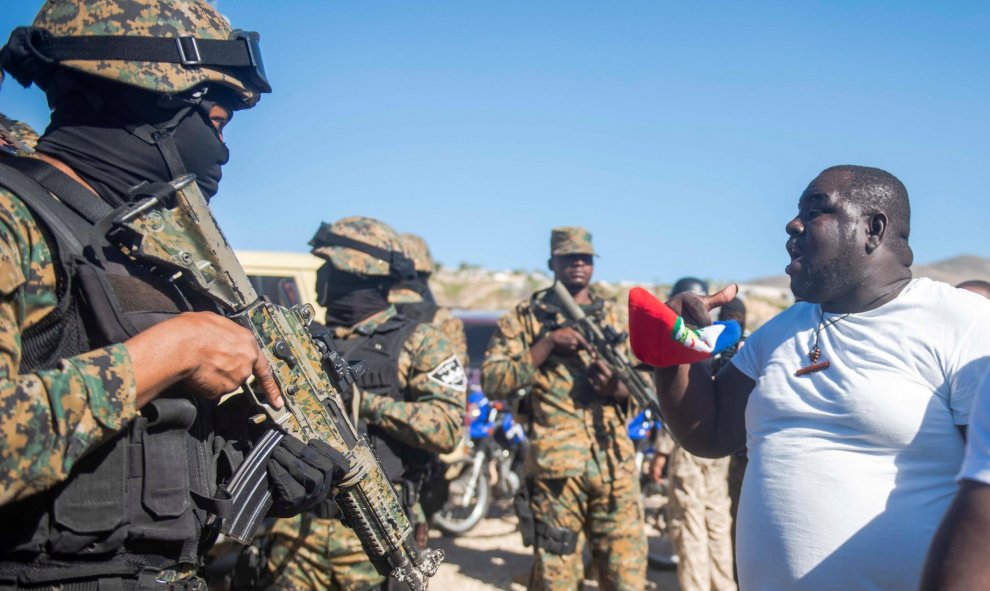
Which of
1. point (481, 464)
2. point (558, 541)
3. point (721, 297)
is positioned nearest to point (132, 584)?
point (721, 297)

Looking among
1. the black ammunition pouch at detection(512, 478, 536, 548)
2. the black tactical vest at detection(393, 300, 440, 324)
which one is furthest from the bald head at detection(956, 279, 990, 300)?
the black tactical vest at detection(393, 300, 440, 324)

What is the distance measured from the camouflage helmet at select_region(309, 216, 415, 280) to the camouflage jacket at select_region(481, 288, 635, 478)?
1160mm

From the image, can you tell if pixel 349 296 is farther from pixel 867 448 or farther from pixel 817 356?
pixel 867 448

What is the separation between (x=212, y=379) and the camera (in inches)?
67.5

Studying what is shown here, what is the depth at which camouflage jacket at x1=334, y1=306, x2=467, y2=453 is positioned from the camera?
11.7ft

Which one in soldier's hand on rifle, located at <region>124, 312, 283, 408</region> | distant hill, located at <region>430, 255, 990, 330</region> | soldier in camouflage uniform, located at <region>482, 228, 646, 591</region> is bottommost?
distant hill, located at <region>430, 255, 990, 330</region>

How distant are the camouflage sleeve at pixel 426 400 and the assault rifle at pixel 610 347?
1286 millimetres

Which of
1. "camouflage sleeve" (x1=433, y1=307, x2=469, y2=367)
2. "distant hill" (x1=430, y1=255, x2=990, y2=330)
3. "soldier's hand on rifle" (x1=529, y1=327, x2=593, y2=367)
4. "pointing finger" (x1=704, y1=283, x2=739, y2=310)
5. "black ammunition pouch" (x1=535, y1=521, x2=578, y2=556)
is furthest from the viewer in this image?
"distant hill" (x1=430, y1=255, x2=990, y2=330)

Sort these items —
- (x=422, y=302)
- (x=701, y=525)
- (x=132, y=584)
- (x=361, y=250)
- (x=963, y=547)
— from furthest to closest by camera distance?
(x=422, y=302) → (x=701, y=525) → (x=361, y=250) → (x=132, y=584) → (x=963, y=547)

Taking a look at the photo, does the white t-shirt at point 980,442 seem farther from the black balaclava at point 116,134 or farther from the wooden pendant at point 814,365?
the black balaclava at point 116,134

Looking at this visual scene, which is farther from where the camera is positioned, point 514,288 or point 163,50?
point 514,288

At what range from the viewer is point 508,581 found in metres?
6.55

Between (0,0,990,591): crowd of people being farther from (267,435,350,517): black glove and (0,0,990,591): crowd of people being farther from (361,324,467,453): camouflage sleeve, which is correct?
(361,324,467,453): camouflage sleeve

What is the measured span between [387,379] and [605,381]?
5.46ft
